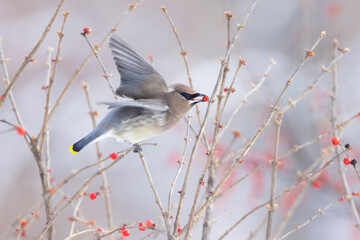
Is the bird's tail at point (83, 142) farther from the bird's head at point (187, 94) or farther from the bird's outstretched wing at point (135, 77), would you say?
the bird's head at point (187, 94)

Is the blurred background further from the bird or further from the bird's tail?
the bird's tail

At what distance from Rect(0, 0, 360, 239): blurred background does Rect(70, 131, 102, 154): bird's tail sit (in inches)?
85.3

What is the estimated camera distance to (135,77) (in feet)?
6.69

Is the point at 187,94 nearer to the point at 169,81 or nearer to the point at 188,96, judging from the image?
the point at 188,96

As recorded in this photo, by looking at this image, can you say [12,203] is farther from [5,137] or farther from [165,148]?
[165,148]

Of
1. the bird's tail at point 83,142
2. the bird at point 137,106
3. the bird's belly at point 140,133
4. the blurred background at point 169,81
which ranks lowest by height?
the bird's tail at point 83,142

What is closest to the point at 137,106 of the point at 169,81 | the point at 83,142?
the point at 83,142

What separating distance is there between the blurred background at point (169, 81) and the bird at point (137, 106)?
6.55ft

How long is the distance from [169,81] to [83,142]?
359 cm

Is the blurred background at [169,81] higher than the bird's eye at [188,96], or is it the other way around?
the blurred background at [169,81]

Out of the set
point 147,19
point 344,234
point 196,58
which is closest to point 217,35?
point 196,58

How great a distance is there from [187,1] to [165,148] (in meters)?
1.75

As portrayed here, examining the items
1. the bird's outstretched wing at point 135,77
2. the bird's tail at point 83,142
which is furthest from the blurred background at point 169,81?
the bird's tail at point 83,142

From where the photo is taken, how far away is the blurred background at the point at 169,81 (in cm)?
442
